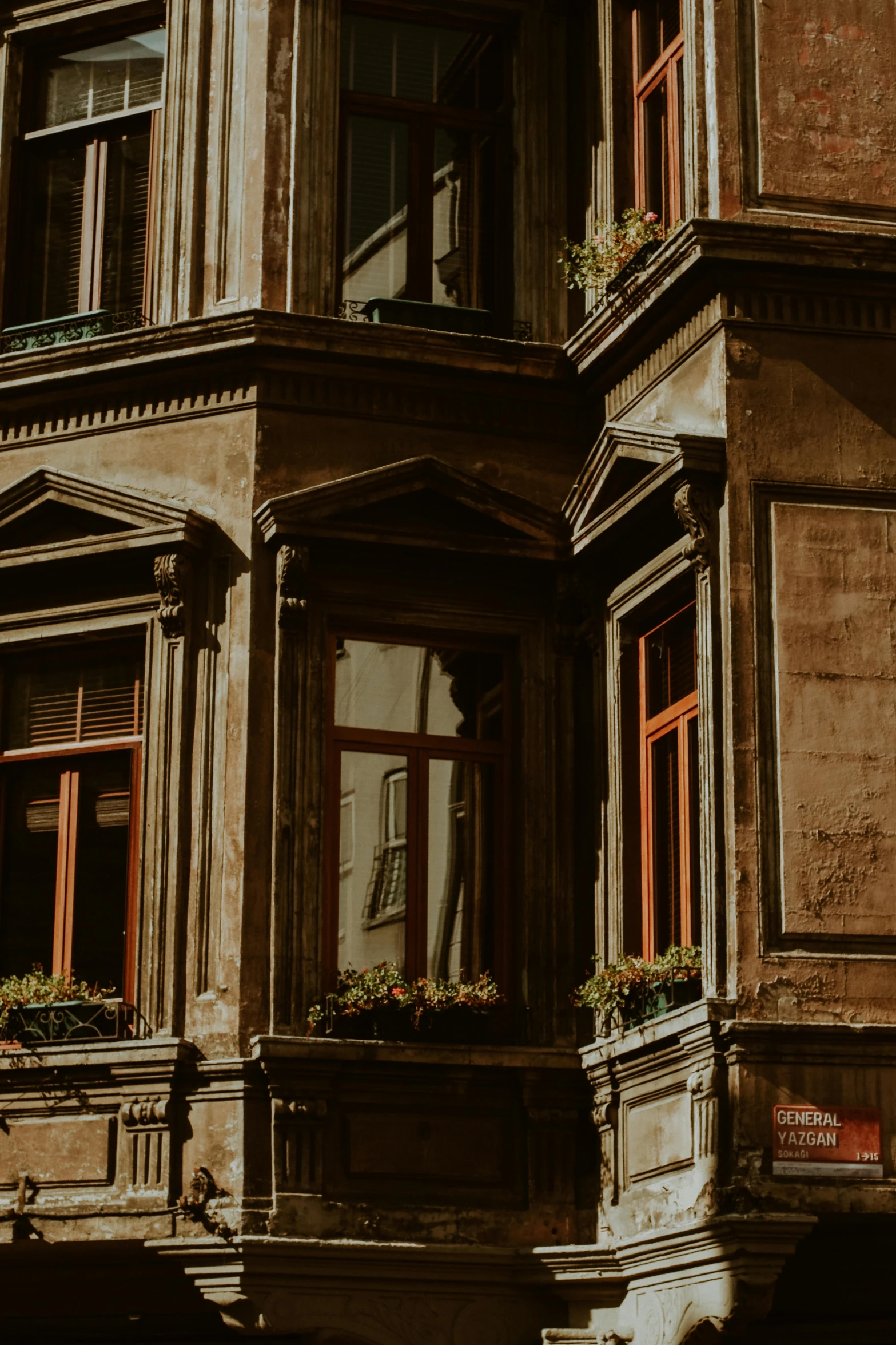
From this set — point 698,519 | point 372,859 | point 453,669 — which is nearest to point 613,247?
point 698,519

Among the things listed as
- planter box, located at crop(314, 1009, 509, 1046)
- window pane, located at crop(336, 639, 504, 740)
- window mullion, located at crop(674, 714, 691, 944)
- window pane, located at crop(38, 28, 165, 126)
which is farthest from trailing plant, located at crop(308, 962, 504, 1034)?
window pane, located at crop(38, 28, 165, 126)

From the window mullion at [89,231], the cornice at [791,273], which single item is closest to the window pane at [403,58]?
the window mullion at [89,231]

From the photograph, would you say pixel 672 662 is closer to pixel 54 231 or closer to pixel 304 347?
pixel 304 347

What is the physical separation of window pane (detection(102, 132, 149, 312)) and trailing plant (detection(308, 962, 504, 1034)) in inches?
201

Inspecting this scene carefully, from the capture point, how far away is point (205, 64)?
17203 millimetres

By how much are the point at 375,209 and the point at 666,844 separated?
4.97 metres

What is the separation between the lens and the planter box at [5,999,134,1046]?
50.6 feet

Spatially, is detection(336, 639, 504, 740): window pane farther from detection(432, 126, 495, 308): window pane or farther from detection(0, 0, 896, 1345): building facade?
detection(432, 126, 495, 308): window pane

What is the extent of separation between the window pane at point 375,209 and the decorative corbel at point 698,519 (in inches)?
132

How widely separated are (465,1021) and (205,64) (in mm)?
6854

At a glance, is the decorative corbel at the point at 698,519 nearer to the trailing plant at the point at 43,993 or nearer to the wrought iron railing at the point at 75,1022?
the wrought iron railing at the point at 75,1022

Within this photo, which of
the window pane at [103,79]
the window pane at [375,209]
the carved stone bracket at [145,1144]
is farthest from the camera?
the window pane at [103,79]

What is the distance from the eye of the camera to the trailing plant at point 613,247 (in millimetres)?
15914

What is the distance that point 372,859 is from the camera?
15.8m
